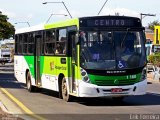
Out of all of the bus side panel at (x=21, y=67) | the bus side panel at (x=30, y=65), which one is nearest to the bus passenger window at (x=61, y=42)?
the bus side panel at (x=30, y=65)

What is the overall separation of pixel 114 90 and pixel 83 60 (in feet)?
4.63

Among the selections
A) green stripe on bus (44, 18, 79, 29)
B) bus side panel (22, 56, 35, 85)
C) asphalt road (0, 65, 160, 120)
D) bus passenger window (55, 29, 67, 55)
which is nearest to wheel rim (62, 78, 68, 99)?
asphalt road (0, 65, 160, 120)

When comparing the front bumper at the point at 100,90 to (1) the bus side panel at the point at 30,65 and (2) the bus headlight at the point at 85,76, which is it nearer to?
(2) the bus headlight at the point at 85,76

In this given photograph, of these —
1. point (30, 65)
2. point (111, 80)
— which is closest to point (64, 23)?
point (111, 80)

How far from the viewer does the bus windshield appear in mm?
16922

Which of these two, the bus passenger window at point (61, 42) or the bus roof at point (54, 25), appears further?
the bus passenger window at point (61, 42)

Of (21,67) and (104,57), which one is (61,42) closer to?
(104,57)

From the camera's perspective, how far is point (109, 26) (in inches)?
681

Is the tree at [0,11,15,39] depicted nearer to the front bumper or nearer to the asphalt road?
the asphalt road

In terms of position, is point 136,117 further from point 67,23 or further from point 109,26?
point 67,23

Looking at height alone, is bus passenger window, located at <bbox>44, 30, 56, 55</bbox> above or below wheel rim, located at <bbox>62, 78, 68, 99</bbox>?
above

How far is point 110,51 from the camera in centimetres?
1700

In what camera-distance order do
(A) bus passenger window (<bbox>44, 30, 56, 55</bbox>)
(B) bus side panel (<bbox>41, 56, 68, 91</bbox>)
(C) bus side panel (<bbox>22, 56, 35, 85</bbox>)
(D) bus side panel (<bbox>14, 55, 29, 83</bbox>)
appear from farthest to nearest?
(D) bus side panel (<bbox>14, 55, 29, 83</bbox>) < (C) bus side panel (<bbox>22, 56, 35, 85</bbox>) < (A) bus passenger window (<bbox>44, 30, 56, 55</bbox>) < (B) bus side panel (<bbox>41, 56, 68, 91</bbox>)

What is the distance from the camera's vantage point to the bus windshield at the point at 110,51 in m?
16.9
